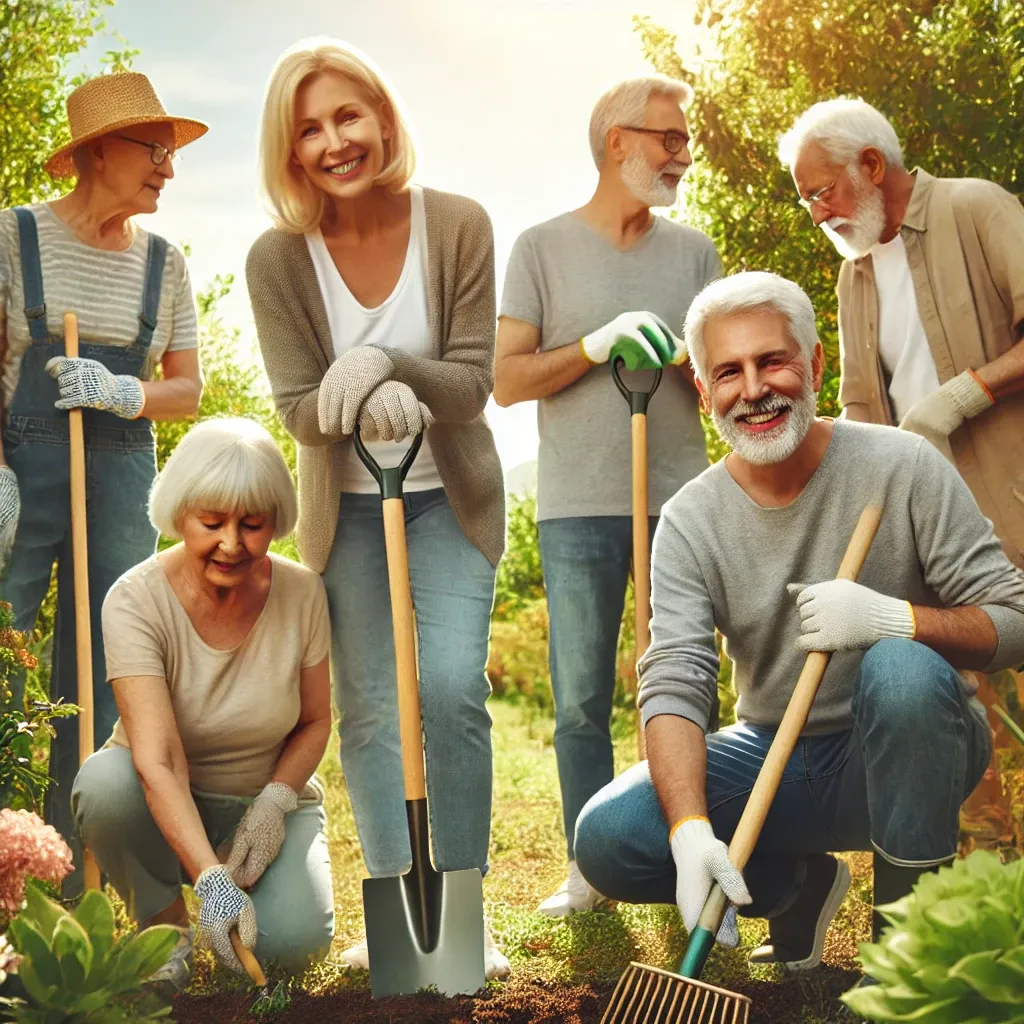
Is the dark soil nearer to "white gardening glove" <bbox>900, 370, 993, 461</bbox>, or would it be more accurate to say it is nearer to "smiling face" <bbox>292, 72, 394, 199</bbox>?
"white gardening glove" <bbox>900, 370, 993, 461</bbox>

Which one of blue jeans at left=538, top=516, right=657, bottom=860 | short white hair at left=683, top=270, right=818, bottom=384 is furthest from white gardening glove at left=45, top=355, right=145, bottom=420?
short white hair at left=683, top=270, right=818, bottom=384

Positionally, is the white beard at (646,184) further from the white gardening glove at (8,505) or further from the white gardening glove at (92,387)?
the white gardening glove at (8,505)

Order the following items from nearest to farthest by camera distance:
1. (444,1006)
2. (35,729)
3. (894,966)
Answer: (894,966) < (35,729) < (444,1006)

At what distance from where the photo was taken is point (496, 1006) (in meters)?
2.41

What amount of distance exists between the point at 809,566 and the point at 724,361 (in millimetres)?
423

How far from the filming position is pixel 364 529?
296 centimetres

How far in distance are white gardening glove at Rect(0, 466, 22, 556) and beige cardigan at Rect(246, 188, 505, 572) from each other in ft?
2.47

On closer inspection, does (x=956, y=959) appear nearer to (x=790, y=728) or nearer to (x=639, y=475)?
(x=790, y=728)

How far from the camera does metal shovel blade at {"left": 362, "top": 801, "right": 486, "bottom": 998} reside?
8.45ft

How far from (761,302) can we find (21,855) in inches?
62.7

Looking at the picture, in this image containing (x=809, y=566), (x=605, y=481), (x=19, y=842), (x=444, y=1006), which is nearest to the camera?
(x=19, y=842)

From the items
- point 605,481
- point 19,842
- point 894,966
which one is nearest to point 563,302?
point 605,481

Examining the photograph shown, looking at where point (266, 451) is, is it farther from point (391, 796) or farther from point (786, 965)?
point (786, 965)

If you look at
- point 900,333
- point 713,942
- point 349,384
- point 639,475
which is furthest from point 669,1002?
point 900,333
